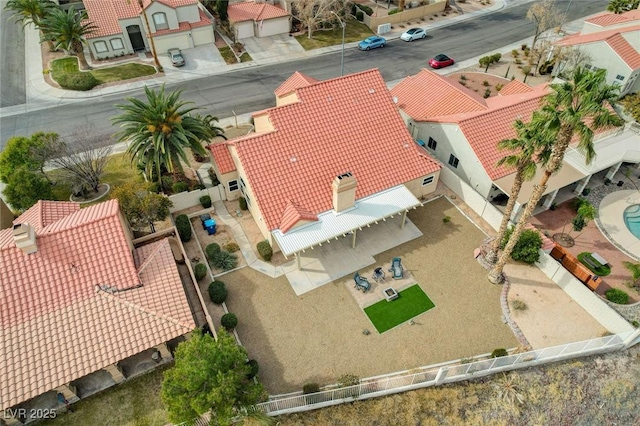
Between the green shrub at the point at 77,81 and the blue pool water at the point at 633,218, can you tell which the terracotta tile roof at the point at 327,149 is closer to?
the blue pool water at the point at 633,218

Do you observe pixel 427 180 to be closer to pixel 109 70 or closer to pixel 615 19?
pixel 615 19

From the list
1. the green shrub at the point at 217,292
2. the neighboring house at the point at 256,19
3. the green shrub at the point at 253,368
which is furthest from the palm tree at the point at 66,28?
the green shrub at the point at 253,368

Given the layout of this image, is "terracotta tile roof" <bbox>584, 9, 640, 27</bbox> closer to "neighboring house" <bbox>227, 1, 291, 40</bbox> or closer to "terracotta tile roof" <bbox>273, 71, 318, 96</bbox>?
"terracotta tile roof" <bbox>273, 71, 318, 96</bbox>

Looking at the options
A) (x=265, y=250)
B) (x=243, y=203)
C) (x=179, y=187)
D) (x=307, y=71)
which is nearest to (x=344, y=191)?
(x=265, y=250)

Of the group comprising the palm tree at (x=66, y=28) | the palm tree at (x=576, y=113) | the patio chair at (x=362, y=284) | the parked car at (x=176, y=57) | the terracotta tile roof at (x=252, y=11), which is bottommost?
the patio chair at (x=362, y=284)

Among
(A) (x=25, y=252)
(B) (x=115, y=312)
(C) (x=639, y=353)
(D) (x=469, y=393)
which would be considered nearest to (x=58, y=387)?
(B) (x=115, y=312)

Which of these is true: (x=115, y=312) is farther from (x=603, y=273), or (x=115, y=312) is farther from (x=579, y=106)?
(x=603, y=273)
